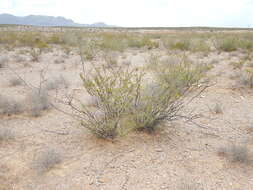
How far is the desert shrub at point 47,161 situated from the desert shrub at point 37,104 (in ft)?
4.86

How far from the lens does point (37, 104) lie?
424 cm

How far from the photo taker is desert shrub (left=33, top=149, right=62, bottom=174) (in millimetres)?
2553

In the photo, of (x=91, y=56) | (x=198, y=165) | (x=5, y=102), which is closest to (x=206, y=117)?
(x=198, y=165)

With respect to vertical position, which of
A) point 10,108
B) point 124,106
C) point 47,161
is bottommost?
point 47,161

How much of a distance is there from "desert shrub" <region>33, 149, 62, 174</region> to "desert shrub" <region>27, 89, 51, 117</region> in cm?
148

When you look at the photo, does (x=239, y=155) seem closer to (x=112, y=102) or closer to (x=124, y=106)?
(x=124, y=106)

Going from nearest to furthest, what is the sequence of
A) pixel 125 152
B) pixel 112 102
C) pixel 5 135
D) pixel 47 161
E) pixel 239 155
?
pixel 47 161
pixel 239 155
pixel 125 152
pixel 112 102
pixel 5 135

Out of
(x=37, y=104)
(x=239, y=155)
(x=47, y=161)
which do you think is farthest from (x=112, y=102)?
(x=37, y=104)

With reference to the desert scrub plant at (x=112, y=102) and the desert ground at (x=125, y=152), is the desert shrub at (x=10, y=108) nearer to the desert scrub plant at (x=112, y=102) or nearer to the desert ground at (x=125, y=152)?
the desert ground at (x=125, y=152)

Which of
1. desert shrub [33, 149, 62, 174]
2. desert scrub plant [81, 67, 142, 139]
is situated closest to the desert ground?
desert shrub [33, 149, 62, 174]

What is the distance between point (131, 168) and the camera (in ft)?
8.54

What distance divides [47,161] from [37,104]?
6.39 feet

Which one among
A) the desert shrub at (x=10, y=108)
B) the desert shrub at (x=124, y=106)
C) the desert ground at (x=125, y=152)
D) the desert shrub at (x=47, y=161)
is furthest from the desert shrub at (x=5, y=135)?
the desert shrub at (x=124, y=106)

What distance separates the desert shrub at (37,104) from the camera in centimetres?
A: 404
